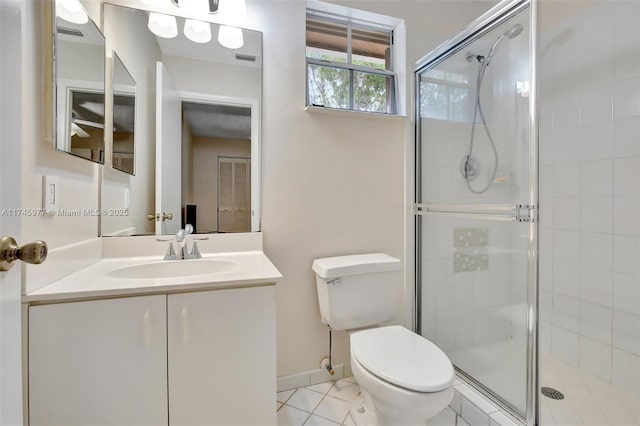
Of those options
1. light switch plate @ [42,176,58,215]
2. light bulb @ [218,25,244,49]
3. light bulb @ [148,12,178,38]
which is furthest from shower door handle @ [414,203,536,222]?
light switch plate @ [42,176,58,215]

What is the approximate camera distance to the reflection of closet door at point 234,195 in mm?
1648

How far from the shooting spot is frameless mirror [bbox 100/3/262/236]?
151 centimetres

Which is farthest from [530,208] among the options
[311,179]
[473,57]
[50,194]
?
[50,194]

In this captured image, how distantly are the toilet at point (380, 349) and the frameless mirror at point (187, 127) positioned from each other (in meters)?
0.57

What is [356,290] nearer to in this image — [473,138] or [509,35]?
[473,138]

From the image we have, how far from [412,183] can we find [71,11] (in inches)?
69.9

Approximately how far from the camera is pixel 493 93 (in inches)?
65.4

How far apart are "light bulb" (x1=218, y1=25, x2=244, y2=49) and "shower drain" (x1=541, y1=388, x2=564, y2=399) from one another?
2434 millimetres

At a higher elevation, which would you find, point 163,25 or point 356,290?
point 163,25

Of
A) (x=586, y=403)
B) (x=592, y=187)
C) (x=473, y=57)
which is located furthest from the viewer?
(x=592, y=187)

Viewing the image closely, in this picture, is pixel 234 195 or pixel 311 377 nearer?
pixel 234 195

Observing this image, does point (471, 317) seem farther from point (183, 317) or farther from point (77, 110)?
point (77, 110)

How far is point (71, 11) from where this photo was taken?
1.14m

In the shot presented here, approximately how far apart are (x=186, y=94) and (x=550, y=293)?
2509 mm
